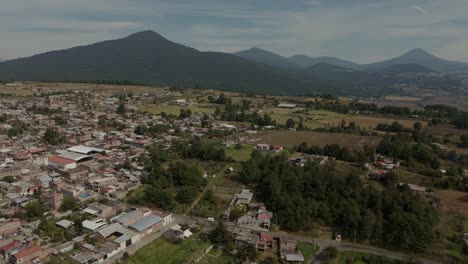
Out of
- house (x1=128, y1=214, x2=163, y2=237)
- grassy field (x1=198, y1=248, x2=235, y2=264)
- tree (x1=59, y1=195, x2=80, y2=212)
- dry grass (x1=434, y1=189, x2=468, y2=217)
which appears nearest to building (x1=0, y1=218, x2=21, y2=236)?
tree (x1=59, y1=195, x2=80, y2=212)

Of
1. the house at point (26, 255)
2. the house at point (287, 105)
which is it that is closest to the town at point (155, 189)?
the house at point (26, 255)

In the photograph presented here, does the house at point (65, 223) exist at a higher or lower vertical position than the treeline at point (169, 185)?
lower

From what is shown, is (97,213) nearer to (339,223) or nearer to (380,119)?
(339,223)

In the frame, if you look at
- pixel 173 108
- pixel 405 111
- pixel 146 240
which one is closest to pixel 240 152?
pixel 146 240

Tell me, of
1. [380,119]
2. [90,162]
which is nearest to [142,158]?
[90,162]

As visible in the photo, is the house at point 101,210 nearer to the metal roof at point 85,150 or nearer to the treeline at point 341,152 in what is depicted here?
the metal roof at point 85,150

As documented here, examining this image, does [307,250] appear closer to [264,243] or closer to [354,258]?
[264,243]
